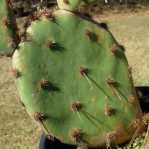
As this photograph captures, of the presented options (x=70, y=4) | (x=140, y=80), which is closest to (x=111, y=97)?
(x=70, y=4)

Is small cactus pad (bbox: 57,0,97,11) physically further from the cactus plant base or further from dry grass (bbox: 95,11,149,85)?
dry grass (bbox: 95,11,149,85)

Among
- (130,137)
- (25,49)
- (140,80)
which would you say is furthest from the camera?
(140,80)

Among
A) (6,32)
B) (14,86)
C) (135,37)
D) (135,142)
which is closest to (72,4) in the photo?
(6,32)

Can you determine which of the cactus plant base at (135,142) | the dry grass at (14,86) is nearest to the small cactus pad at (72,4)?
the cactus plant base at (135,142)

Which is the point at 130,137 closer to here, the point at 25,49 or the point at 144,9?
the point at 25,49

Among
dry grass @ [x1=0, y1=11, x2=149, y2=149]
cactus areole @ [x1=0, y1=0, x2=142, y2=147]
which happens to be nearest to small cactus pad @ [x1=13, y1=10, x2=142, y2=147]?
cactus areole @ [x1=0, y1=0, x2=142, y2=147]

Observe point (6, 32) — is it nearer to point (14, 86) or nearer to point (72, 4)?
point (72, 4)
